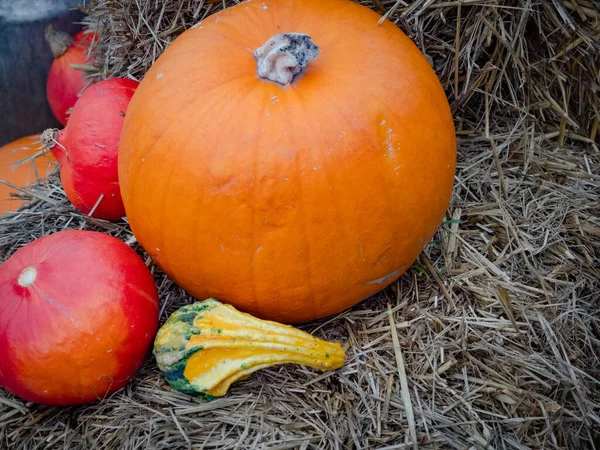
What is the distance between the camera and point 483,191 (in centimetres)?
272

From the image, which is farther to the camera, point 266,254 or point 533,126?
point 533,126

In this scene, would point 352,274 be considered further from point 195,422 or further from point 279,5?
point 279,5

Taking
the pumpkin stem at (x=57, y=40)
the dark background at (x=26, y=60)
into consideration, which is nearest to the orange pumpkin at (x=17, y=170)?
the dark background at (x=26, y=60)

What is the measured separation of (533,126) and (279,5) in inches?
62.6

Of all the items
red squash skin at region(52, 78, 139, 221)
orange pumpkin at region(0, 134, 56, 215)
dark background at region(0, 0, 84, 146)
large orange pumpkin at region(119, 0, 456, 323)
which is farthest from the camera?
dark background at region(0, 0, 84, 146)

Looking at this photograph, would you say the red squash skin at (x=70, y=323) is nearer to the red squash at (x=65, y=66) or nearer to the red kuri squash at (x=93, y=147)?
the red kuri squash at (x=93, y=147)

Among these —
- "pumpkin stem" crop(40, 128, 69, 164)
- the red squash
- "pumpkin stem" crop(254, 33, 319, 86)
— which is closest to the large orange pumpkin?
"pumpkin stem" crop(254, 33, 319, 86)

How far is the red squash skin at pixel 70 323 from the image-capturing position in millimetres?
1819

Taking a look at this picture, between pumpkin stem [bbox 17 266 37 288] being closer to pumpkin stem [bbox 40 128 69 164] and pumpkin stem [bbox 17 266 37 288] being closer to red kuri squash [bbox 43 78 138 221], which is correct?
red kuri squash [bbox 43 78 138 221]

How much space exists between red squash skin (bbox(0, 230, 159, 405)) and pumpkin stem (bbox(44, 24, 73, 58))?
2.03 metres

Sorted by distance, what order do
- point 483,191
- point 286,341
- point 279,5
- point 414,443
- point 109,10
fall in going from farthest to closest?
1. point 109,10
2. point 483,191
3. point 279,5
4. point 286,341
5. point 414,443

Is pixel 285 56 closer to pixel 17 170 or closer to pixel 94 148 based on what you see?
pixel 94 148

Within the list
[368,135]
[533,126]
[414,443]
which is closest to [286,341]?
[414,443]

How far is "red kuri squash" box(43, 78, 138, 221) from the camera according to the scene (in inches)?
93.8
